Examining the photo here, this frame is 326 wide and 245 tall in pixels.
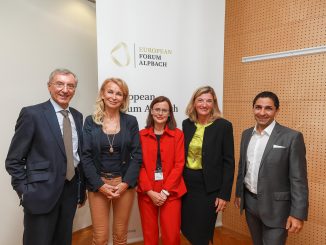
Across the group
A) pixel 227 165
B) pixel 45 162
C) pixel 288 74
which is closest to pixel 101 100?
pixel 45 162

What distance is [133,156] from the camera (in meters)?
2.37

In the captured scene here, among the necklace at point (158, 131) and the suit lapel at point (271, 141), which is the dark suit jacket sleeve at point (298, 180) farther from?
the necklace at point (158, 131)

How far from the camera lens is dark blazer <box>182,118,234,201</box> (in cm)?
238

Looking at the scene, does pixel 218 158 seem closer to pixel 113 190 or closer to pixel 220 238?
pixel 113 190

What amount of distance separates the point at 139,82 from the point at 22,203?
5.80 ft

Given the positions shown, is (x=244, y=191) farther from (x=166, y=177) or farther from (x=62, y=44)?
(x=62, y=44)

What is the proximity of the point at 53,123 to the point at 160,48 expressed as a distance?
172 cm

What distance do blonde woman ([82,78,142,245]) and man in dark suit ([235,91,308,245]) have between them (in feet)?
3.18

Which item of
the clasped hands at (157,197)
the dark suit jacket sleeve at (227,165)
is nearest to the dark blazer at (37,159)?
the clasped hands at (157,197)

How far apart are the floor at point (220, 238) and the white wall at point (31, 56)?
0.55ft

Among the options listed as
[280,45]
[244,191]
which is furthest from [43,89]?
[280,45]

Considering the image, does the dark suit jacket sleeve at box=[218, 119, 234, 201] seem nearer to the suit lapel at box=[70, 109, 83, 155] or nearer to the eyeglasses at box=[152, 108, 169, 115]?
the eyeglasses at box=[152, 108, 169, 115]

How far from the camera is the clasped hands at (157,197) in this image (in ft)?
7.79

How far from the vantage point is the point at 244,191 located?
222 cm
